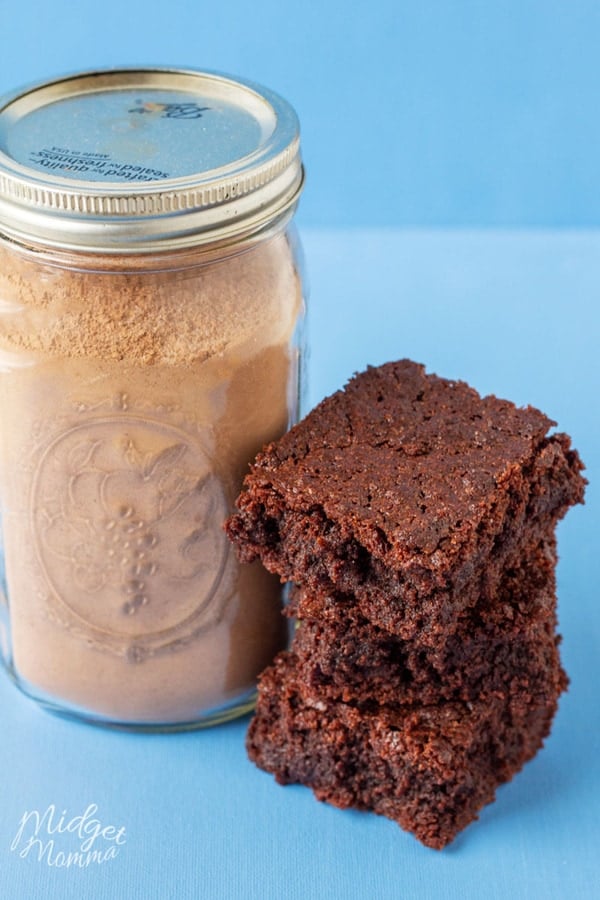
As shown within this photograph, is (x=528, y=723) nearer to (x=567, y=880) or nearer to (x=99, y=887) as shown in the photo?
Result: (x=567, y=880)

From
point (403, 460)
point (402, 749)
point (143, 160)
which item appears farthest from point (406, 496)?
point (143, 160)

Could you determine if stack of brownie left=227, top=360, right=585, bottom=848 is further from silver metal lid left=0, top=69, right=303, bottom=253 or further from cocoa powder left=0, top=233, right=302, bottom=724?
silver metal lid left=0, top=69, right=303, bottom=253

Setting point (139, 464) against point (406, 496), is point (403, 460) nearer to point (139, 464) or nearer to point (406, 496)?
point (406, 496)

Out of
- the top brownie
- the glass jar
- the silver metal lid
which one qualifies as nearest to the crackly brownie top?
the top brownie

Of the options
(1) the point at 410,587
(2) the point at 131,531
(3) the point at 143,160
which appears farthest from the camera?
(2) the point at 131,531

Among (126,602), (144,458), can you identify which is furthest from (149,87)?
(126,602)

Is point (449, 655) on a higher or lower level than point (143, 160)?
lower

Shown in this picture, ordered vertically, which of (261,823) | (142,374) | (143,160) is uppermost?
(143,160)

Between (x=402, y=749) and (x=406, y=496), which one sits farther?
(x=402, y=749)
